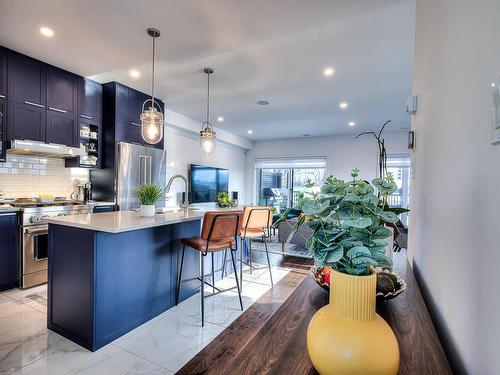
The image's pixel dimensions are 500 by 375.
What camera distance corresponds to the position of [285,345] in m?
0.74

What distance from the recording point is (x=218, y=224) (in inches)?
93.7

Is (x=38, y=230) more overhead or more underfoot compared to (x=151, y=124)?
more underfoot

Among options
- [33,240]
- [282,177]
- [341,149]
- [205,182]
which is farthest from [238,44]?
[282,177]

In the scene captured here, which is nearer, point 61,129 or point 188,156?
point 61,129

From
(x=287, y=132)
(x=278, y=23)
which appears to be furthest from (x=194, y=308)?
(x=287, y=132)

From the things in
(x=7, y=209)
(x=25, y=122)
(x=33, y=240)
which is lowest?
(x=33, y=240)

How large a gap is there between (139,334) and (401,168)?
22.2 ft

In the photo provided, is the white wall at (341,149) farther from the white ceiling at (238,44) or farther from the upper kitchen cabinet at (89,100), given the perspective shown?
the upper kitchen cabinet at (89,100)

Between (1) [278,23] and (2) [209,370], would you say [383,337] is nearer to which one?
(2) [209,370]

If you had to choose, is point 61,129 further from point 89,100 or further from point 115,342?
point 115,342

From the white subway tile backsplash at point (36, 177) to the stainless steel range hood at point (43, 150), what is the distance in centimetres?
14

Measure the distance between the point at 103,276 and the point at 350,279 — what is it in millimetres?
1950

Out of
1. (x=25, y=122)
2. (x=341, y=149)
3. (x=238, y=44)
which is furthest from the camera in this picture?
(x=341, y=149)

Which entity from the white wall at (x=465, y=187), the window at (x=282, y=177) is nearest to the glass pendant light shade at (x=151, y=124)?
the white wall at (x=465, y=187)
